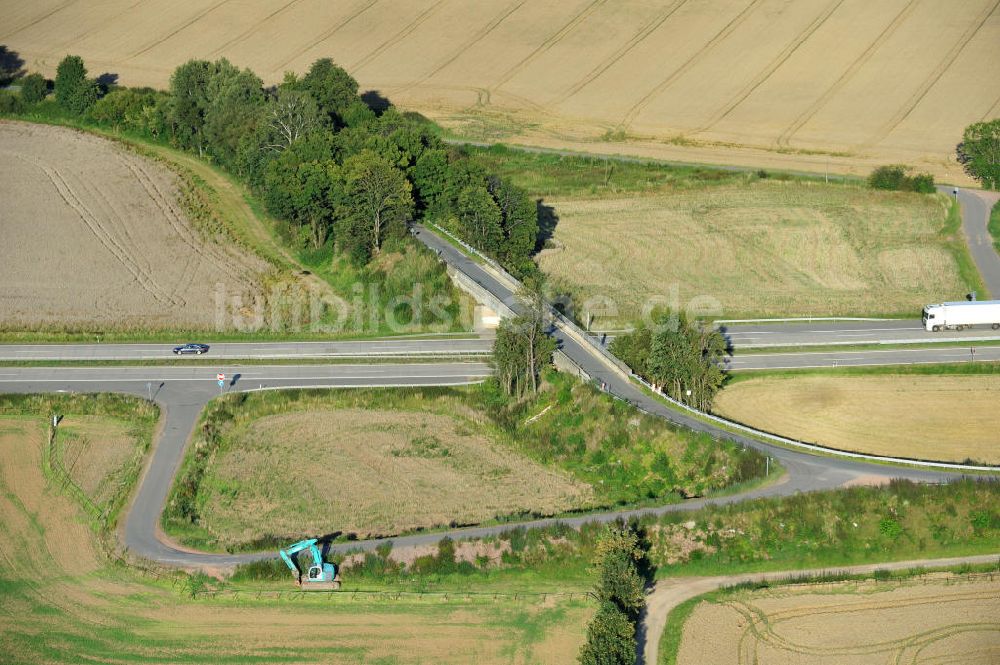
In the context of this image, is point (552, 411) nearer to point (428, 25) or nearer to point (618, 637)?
point (618, 637)

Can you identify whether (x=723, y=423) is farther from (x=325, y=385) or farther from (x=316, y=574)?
(x=325, y=385)

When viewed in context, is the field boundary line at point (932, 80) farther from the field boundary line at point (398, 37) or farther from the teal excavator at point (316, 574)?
the teal excavator at point (316, 574)

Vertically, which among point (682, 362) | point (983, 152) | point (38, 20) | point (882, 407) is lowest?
point (882, 407)

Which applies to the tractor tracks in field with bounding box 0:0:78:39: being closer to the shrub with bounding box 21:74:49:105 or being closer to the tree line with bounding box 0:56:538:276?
the shrub with bounding box 21:74:49:105

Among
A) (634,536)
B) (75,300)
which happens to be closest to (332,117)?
(75,300)

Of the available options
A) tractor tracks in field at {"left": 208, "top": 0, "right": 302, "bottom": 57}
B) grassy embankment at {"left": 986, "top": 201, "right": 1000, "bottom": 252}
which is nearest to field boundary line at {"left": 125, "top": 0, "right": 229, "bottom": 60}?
tractor tracks in field at {"left": 208, "top": 0, "right": 302, "bottom": 57}

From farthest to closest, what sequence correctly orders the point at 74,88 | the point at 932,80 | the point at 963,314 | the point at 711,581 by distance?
the point at 74,88 < the point at 932,80 < the point at 963,314 < the point at 711,581

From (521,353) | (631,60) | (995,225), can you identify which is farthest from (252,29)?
(521,353)
